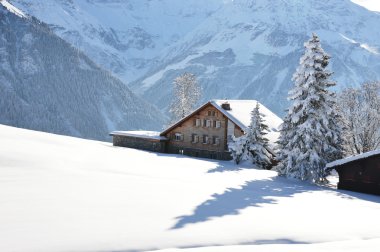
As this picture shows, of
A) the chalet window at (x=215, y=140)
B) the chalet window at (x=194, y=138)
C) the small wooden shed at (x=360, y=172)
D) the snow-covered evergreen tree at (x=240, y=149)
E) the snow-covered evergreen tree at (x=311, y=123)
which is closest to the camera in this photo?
the small wooden shed at (x=360, y=172)

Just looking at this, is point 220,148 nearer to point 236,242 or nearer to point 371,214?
point 371,214

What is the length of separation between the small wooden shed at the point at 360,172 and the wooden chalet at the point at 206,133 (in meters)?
16.0

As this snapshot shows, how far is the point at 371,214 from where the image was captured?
17.0 meters

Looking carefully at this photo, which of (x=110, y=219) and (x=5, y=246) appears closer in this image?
(x=5, y=246)

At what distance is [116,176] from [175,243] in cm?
803

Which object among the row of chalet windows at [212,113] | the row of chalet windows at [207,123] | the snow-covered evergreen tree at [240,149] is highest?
the row of chalet windows at [212,113]

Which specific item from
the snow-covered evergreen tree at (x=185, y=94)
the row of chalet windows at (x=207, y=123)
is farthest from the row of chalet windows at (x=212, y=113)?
the snow-covered evergreen tree at (x=185, y=94)

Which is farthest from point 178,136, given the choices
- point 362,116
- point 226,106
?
point 362,116

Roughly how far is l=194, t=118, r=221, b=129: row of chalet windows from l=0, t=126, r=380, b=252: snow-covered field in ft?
107

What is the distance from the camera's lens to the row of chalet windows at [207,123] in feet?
168

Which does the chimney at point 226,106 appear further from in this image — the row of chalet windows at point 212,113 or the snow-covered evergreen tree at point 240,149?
the snow-covered evergreen tree at point 240,149

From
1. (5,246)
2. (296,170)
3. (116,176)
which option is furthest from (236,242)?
(296,170)

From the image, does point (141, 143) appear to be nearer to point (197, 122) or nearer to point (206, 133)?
point (197, 122)

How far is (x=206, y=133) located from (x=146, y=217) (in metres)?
40.6
